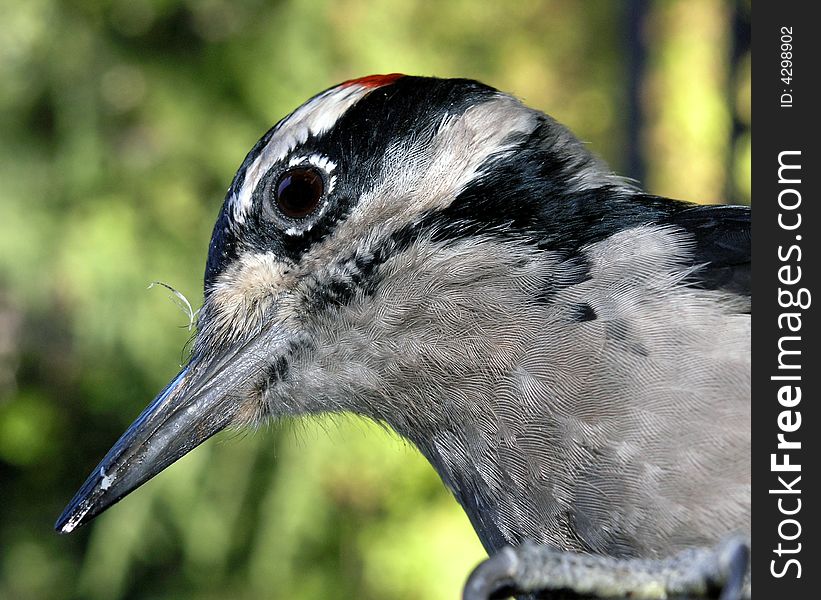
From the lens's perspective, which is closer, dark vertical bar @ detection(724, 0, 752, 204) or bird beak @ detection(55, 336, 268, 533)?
bird beak @ detection(55, 336, 268, 533)

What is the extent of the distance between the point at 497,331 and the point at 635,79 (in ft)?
11.9

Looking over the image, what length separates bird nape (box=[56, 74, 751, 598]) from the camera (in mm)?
1306

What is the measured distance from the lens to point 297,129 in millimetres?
1650

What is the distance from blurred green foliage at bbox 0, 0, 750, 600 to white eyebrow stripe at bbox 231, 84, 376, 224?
7.46 feet

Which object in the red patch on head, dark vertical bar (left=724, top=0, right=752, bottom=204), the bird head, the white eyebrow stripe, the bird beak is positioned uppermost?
dark vertical bar (left=724, top=0, right=752, bottom=204)

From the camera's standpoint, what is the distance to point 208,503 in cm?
395

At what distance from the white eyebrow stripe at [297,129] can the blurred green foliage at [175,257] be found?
89.5 inches

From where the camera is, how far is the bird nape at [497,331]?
4.28ft

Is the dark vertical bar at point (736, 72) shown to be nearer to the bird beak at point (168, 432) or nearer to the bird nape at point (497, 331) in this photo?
the bird nape at point (497, 331)

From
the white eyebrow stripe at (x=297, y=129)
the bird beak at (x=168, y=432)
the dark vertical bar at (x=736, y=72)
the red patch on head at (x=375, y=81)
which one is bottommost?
the bird beak at (x=168, y=432)

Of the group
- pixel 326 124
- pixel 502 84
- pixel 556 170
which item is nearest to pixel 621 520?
pixel 556 170
